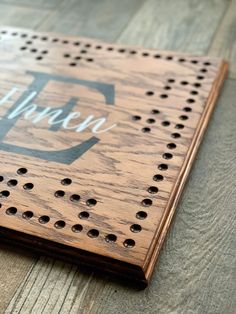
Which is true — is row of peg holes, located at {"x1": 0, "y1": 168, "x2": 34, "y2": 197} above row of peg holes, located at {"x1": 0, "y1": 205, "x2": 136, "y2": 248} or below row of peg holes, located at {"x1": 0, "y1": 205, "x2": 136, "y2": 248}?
above

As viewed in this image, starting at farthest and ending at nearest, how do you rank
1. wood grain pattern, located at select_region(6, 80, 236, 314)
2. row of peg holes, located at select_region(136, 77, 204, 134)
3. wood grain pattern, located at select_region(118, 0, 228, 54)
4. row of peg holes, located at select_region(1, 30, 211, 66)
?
wood grain pattern, located at select_region(118, 0, 228, 54) < row of peg holes, located at select_region(1, 30, 211, 66) < row of peg holes, located at select_region(136, 77, 204, 134) < wood grain pattern, located at select_region(6, 80, 236, 314)

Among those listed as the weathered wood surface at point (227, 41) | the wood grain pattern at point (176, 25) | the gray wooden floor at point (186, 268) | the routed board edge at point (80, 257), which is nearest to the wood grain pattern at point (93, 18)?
the wood grain pattern at point (176, 25)

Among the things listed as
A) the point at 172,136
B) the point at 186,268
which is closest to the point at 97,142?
the point at 172,136

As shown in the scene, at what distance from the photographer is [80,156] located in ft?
2.34

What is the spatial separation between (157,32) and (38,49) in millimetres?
261

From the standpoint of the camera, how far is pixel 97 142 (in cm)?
74

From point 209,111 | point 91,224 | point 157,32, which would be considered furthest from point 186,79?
point 91,224

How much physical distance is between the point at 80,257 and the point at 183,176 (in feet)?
0.61

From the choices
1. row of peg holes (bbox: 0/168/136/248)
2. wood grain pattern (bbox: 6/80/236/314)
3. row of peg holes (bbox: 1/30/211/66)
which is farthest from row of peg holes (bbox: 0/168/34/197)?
row of peg holes (bbox: 1/30/211/66)

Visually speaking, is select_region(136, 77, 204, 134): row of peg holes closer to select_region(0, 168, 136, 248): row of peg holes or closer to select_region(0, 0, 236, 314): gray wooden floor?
select_region(0, 0, 236, 314): gray wooden floor

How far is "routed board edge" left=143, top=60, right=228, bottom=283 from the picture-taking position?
0.60 m

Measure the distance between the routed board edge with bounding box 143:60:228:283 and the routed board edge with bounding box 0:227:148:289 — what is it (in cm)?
2

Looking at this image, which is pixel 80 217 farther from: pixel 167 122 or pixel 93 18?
pixel 93 18

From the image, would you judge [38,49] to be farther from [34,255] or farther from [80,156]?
[34,255]
